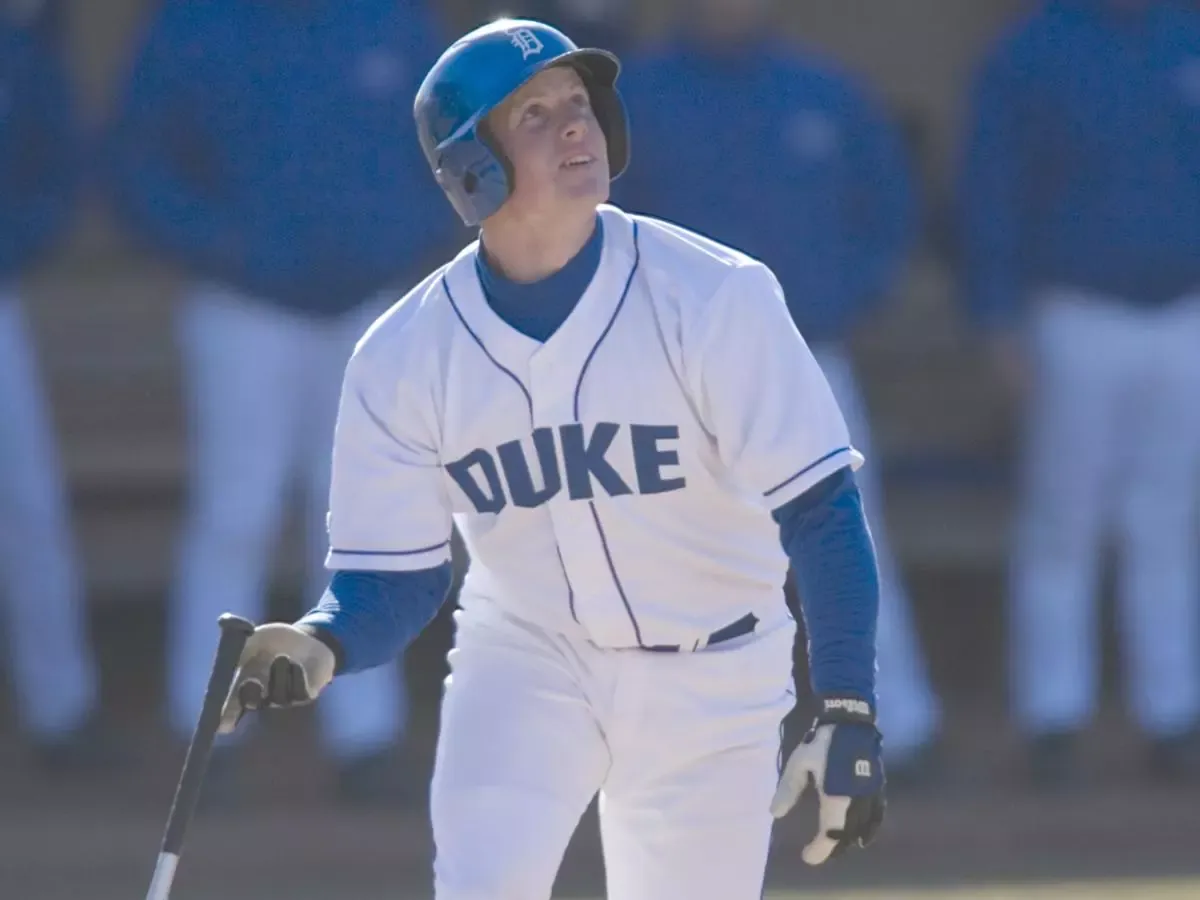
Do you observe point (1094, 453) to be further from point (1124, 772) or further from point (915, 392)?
point (915, 392)

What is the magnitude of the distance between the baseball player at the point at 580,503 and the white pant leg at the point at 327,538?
2.13 m

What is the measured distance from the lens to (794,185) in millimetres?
5770

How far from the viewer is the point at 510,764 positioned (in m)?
3.35

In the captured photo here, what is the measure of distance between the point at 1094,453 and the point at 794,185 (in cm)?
100

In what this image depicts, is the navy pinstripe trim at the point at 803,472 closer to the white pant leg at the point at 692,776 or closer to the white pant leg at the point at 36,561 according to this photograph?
the white pant leg at the point at 692,776

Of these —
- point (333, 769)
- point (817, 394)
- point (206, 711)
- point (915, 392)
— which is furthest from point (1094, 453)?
point (206, 711)

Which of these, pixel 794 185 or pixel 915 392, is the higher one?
pixel 794 185

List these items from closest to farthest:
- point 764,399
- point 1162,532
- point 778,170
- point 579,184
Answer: point 764,399
point 579,184
point 778,170
point 1162,532

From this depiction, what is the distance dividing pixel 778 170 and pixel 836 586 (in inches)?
105

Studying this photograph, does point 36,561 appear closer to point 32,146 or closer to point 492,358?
point 32,146

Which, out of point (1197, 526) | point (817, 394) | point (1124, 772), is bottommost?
point (1124, 772)

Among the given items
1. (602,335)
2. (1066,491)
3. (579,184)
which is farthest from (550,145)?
(1066,491)

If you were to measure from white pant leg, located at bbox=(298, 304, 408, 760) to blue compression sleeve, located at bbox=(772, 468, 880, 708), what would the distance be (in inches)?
98.7

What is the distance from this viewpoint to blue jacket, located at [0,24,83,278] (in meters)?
5.79
